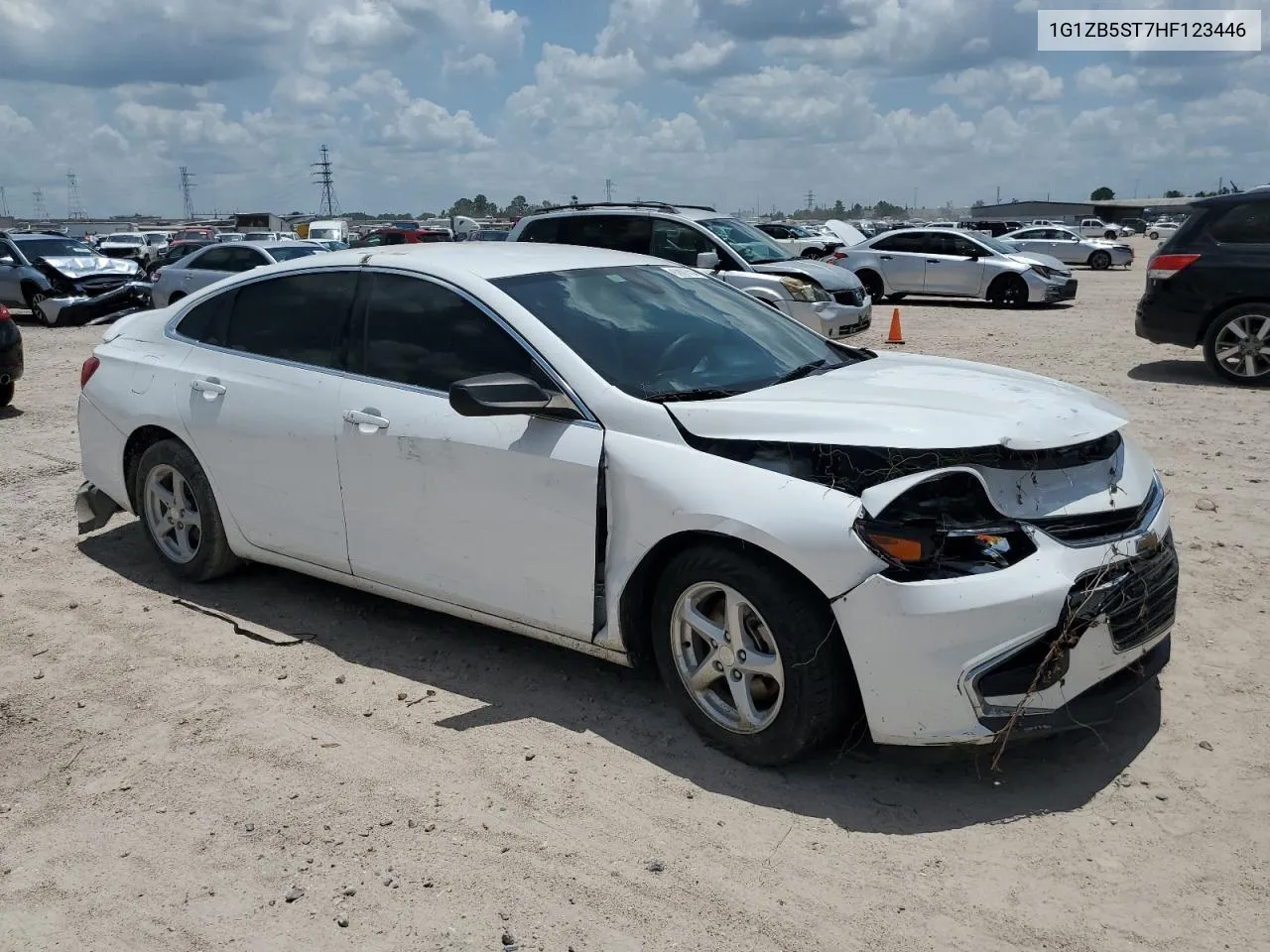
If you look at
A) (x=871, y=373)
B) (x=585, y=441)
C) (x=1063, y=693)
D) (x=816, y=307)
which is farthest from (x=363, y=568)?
(x=816, y=307)

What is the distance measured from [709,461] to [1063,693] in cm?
130

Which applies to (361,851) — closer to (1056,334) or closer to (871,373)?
(871,373)

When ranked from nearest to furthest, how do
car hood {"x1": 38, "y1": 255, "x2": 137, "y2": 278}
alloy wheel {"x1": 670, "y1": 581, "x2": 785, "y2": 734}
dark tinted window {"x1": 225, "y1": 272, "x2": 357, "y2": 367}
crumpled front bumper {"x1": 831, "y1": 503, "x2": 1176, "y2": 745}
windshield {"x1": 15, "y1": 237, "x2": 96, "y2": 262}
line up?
crumpled front bumper {"x1": 831, "y1": 503, "x2": 1176, "y2": 745} < alloy wheel {"x1": 670, "y1": 581, "x2": 785, "y2": 734} < dark tinted window {"x1": 225, "y1": 272, "x2": 357, "y2": 367} < car hood {"x1": 38, "y1": 255, "x2": 137, "y2": 278} < windshield {"x1": 15, "y1": 237, "x2": 96, "y2": 262}

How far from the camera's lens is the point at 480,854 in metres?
3.32

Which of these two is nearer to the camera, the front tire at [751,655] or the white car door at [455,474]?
the front tire at [751,655]

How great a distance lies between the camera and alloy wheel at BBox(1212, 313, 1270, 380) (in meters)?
10.7

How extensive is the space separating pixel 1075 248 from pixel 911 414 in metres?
38.1

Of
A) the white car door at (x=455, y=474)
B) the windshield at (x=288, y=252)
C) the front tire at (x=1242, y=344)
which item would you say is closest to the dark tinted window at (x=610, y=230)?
the windshield at (x=288, y=252)

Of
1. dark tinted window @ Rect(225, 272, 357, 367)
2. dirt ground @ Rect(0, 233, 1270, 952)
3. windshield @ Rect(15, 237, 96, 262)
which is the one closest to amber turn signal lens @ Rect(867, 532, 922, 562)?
dirt ground @ Rect(0, 233, 1270, 952)

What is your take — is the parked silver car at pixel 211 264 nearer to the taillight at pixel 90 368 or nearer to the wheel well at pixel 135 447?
the taillight at pixel 90 368

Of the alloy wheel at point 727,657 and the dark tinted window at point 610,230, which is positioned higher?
the dark tinted window at point 610,230

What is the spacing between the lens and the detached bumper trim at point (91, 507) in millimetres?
5969

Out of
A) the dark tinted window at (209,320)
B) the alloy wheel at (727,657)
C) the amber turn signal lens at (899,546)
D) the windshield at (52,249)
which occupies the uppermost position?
the windshield at (52,249)

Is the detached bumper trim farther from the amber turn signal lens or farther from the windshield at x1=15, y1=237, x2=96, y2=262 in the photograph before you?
the windshield at x1=15, y1=237, x2=96, y2=262
